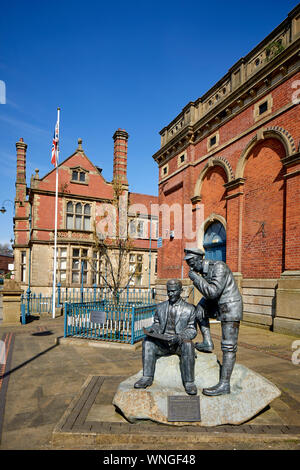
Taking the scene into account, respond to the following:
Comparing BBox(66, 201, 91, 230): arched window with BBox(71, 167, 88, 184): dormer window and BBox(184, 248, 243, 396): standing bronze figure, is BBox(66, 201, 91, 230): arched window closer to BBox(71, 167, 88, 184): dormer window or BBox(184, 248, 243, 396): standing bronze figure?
BBox(71, 167, 88, 184): dormer window

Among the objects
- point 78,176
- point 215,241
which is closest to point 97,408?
point 215,241

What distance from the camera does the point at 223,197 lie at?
13.9 meters

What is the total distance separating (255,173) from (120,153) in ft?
54.9

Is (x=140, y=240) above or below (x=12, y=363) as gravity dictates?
above

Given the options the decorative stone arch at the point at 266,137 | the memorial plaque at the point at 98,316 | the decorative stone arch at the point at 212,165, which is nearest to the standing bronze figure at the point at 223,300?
the memorial plaque at the point at 98,316

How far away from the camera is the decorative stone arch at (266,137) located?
10.2 metres

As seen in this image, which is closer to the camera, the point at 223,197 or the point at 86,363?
the point at 86,363

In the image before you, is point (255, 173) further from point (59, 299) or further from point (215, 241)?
point (59, 299)

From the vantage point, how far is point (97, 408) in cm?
413

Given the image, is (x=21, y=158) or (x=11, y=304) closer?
(x=11, y=304)

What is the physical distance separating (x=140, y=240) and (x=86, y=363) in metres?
22.0
